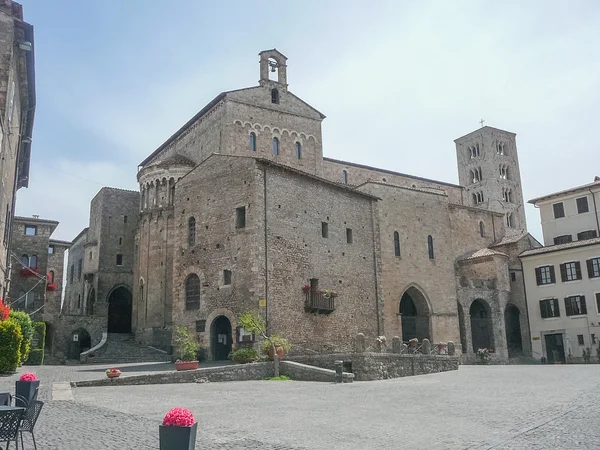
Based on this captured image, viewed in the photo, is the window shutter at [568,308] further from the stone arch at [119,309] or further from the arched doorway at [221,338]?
the stone arch at [119,309]

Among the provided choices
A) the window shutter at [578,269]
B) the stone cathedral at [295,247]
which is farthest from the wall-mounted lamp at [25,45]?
the window shutter at [578,269]

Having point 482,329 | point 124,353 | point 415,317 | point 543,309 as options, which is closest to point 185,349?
point 124,353

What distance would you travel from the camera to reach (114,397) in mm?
16203

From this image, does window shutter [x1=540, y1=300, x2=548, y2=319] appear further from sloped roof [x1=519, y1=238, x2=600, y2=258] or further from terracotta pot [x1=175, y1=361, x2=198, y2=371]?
terracotta pot [x1=175, y1=361, x2=198, y2=371]

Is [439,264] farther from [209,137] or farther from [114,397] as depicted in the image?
[114,397]

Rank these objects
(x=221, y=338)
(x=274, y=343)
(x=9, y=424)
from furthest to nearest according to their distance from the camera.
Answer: (x=221, y=338), (x=274, y=343), (x=9, y=424)

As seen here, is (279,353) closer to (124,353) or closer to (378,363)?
(378,363)

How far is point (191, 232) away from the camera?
34125 millimetres

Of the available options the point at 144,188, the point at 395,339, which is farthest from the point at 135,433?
the point at 144,188

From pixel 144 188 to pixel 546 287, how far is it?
32236 millimetres

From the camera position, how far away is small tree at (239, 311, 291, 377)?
27438 mm

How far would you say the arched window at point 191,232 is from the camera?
33.7 m

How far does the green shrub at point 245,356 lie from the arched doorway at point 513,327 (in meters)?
27.4

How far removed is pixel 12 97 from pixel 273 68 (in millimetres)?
21000
